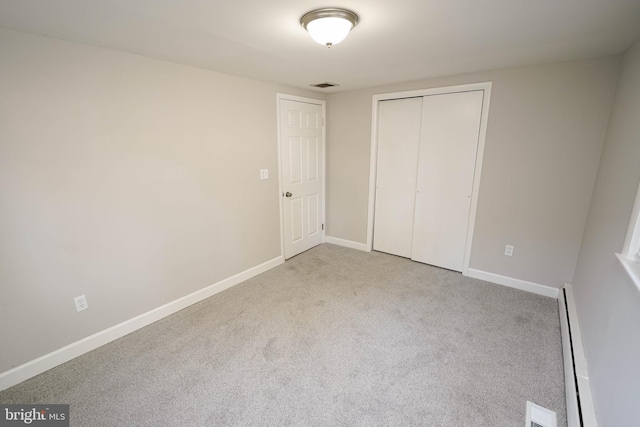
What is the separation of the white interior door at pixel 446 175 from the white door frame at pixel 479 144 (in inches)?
1.8

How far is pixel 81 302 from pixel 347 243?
2.99 meters

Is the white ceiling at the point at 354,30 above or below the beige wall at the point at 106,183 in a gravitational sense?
above

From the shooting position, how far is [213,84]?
2.54m

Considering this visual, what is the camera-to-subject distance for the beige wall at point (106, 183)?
167cm

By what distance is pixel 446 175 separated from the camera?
3.11 metres

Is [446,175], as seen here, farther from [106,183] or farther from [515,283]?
[106,183]

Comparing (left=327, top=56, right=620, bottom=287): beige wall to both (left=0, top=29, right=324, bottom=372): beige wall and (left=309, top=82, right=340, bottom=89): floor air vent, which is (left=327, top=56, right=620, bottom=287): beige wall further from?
(left=0, top=29, right=324, bottom=372): beige wall

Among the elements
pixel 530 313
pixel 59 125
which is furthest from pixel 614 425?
pixel 59 125

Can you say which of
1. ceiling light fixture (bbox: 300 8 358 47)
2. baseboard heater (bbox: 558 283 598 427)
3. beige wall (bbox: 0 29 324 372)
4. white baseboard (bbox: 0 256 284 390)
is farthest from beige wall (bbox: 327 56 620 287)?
white baseboard (bbox: 0 256 284 390)

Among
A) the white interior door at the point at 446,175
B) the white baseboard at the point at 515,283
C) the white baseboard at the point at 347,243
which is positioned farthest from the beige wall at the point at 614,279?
the white baseboard at the point at 347,243

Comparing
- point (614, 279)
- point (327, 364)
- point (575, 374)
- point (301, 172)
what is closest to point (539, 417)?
point (575, 374)

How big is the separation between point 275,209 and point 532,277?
282 cm

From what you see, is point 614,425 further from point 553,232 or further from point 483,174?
point 483,174

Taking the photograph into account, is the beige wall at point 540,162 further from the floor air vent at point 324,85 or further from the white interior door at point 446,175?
the floor air vent at point 324,85
